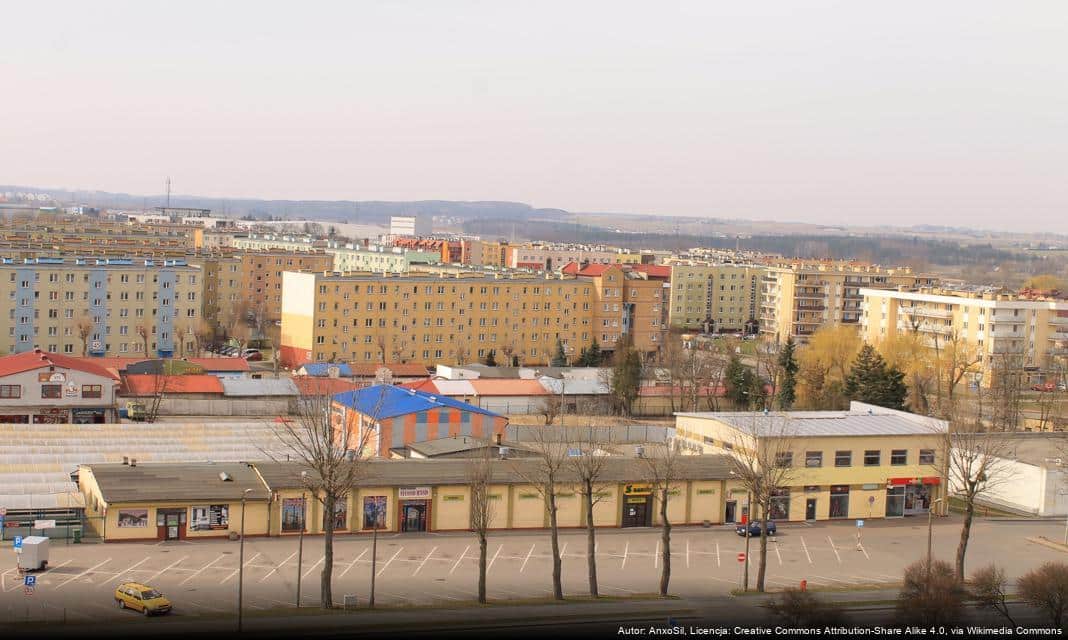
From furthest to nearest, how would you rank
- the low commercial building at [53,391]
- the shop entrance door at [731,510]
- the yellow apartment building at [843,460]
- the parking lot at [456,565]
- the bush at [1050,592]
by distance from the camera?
the low commercial building at [53,391] < the yellow apartment building at [843,460] < the shop entrance door at [731,510] < the parking lot at [456,565] < the bush at [1050,592]

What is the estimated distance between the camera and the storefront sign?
11.9 metres

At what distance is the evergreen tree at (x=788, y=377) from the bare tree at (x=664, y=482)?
6768 mm

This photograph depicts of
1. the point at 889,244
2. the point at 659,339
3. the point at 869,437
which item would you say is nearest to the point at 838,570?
the point at 869,437

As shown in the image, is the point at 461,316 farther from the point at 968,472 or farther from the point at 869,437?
the point at 968,472

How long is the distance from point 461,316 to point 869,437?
14037mm

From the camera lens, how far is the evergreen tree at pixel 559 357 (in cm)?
2552

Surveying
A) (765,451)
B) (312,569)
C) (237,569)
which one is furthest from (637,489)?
(237,569)

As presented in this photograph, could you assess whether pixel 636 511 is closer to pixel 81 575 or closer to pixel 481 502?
pixel 481 502

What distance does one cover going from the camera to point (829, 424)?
43.6 feet

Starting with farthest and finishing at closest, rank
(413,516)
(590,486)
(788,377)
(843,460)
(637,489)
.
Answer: (788,377), (843,460), (637,489), (413,516), (590,486)

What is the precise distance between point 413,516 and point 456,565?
57.2 inches

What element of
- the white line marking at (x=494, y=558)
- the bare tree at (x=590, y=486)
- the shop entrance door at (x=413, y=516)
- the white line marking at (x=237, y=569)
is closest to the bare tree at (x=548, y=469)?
the bare tree at (x=590, y=486)

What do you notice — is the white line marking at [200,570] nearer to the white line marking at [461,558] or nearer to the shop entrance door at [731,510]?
the white line marking at [461,558]

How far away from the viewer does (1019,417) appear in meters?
19.8
